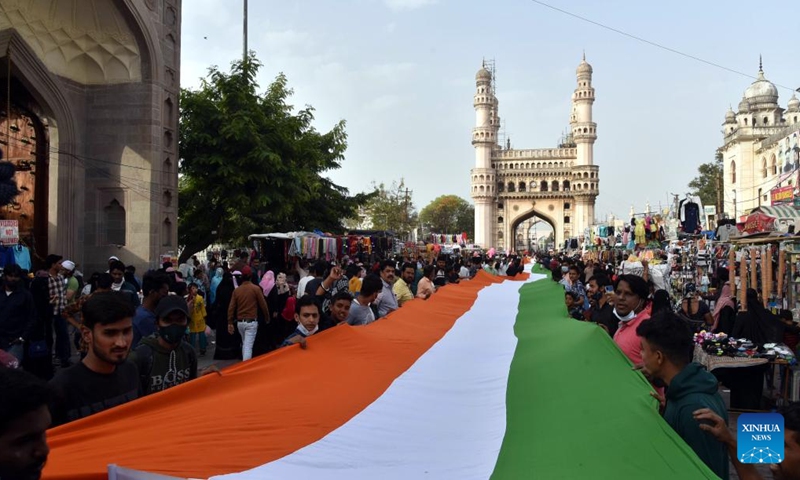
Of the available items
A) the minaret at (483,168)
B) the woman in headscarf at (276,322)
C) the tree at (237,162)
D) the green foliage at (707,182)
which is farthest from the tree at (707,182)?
the woman in headscarf at (276,322)

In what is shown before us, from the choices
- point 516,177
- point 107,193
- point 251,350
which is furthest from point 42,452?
point 516,177

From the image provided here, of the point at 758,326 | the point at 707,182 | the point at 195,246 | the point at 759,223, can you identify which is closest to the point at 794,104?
the point at 707,182

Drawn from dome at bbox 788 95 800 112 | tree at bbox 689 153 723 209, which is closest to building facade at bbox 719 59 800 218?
dome at bbox 788 95 800 112

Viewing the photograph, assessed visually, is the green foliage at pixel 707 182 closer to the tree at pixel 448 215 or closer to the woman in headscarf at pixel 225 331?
the tree at pixel 448 215

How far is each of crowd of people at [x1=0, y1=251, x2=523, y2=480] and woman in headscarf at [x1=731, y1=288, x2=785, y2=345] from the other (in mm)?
3887

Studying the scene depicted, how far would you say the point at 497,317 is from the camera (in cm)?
848

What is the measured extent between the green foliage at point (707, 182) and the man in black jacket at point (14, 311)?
63717mm

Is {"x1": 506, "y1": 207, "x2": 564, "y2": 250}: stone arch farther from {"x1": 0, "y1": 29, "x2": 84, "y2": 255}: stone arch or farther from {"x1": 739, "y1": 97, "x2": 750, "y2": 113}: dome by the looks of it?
{"x1": 0, "y1": 29, "x2": 84, "y2": 255}: stone arch

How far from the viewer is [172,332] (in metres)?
3.80

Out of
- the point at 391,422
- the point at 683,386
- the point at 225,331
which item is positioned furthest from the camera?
the point at 225,331

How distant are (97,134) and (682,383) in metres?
16.6

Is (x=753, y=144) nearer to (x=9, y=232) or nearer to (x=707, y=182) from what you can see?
(x=707, y=182)

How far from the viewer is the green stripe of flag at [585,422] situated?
8.35 feet

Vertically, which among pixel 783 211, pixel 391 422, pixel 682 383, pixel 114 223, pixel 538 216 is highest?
pixel 538 216
